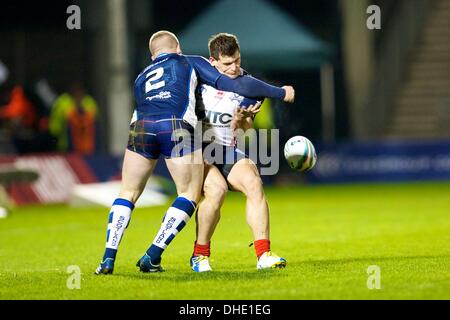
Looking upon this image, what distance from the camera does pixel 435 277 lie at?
9367 millimetres

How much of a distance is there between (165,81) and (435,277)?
110 inches

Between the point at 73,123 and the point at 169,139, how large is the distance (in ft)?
56.6

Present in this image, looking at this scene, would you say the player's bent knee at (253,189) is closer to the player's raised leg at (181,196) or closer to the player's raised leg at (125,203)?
the player's raised leg at (181,196)

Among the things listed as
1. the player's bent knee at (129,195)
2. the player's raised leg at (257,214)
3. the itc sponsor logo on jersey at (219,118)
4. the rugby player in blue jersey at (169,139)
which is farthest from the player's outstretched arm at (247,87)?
the player's bent knee at (129,195)

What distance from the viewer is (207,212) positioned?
33.9ft

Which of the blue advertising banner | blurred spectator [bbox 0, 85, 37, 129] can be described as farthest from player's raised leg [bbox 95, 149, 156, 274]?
blurred spectator [bbox 0, 85, 37, 129]

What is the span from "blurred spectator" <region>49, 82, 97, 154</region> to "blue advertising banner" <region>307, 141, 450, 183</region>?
549 cm

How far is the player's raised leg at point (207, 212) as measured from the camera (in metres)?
10.3

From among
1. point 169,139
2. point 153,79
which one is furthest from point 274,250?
point 153,79

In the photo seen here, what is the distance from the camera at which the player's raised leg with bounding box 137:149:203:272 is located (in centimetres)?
1000

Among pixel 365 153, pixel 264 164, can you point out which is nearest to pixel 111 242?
pixel 264 164

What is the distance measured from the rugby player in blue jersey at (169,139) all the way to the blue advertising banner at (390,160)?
1502 cm

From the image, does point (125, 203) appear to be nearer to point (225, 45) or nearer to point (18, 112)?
point (225, 45)

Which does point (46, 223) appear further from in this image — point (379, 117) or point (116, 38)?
point (379, 117)
